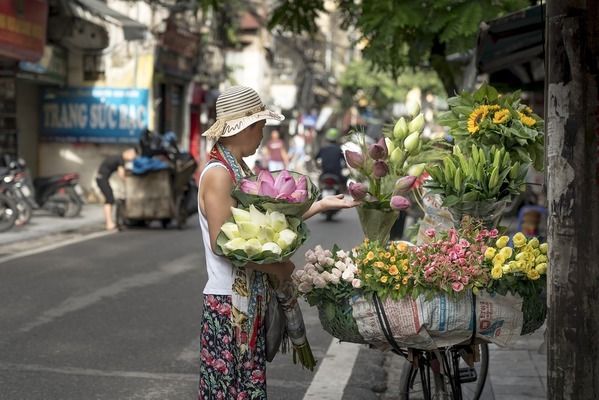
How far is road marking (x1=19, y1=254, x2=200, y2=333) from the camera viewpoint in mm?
9274

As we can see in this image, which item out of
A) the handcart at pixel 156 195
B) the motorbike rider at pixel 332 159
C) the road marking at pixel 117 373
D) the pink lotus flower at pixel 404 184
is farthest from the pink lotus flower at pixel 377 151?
the motorbike rider at pixel 332 159

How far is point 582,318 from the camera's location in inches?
159

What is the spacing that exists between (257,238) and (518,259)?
3.69 feet

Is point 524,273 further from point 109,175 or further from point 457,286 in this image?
point 109,175

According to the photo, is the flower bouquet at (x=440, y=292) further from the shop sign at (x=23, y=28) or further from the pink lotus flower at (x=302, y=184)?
the shop sign at (x=23, y=28)

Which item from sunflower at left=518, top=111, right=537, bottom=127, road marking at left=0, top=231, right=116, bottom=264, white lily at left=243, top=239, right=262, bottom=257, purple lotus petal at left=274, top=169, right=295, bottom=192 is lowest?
road marking at left=0, top=231, right=116, bottom=264

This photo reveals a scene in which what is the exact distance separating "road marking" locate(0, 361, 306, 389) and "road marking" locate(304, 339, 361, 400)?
16 centimetres

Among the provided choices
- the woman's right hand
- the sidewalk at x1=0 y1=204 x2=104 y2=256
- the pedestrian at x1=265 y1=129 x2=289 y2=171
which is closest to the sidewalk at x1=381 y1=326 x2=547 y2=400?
the woman's right hand

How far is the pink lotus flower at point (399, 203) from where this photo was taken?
14.8ft

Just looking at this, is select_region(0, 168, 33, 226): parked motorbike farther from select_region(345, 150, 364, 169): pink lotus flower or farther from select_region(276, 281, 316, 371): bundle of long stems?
select_region(276, 281, 316, 371): bundle of long stems

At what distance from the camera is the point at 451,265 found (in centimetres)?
421

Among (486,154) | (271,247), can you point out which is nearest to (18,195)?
(486,154)

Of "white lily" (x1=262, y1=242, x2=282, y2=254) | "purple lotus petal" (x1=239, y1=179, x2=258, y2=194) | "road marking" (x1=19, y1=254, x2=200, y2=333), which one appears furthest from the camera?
"road marking" (x1=19, y1=254, x2=200, y2=333)

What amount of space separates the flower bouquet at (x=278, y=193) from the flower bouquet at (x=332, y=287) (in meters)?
0.42
